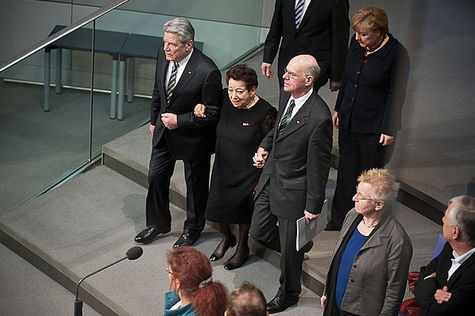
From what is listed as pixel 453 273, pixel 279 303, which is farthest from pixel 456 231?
pixel 279 303

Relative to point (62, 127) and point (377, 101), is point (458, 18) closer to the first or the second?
point (377, 101)

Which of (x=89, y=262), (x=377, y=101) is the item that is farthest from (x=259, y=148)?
(x=89, y=262)

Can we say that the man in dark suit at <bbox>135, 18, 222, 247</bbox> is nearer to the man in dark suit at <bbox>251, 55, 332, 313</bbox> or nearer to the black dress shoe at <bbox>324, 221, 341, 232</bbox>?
the man in dark suit at <bbox>251, 55, 332, 313</bbox>

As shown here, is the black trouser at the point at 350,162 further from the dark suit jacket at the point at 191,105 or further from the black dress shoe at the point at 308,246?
the dark suit jacket at the point at 191,105

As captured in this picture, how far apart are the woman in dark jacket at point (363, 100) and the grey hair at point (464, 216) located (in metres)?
0.84

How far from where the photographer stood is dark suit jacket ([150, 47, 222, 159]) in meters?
4.48

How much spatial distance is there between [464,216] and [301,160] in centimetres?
125

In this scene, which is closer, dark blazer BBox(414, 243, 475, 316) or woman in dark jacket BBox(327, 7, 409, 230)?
dark blazer BBox(414, 243, 475, 316)

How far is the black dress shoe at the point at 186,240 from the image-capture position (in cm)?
488

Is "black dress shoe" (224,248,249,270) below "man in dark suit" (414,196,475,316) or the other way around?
below

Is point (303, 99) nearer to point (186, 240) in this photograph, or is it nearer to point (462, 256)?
point (462, 256)

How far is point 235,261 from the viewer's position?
15.3 feet

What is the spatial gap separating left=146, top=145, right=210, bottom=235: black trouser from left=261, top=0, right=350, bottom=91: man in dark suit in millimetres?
879

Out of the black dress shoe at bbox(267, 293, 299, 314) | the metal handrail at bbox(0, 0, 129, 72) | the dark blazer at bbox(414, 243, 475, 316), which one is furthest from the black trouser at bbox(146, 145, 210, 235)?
the dark blazer at bbox(414, 243, 475, 316)
